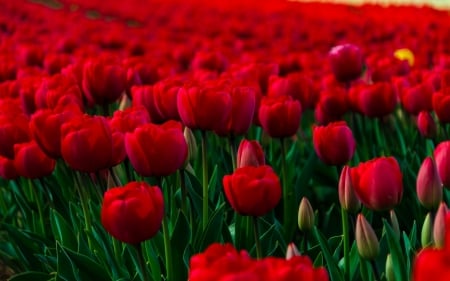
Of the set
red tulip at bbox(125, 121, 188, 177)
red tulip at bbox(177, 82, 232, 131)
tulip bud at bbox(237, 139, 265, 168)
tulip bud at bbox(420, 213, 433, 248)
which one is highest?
red tulip at bbox(177, 82, 232, 131)

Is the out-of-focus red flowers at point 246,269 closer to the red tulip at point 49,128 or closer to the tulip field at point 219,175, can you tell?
the tulip field at point 219,175

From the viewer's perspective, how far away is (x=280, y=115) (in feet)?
8.21

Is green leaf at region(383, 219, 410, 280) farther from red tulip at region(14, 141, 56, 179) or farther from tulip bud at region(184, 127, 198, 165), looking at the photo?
red tulip at region(14, 141, 56, 179)

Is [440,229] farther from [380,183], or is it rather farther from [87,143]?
[87,143]

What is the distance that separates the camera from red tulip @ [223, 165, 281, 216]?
1.73 meters

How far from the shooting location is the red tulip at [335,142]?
224 cm

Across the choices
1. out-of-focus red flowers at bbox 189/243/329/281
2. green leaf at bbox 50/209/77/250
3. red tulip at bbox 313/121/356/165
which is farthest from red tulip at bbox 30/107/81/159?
out-of-focus red flowers at bbox 189/243/329/281

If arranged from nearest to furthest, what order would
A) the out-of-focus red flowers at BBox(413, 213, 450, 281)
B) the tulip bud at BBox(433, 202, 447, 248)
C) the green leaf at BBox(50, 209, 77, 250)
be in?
1. the out-of-focus red flowers at BBox(413, 213, 450, 281)
2. the tulip bud at BBox(433, 202, 447, 248)
3. the green leaf at BBox(50, 209, 77, 250)

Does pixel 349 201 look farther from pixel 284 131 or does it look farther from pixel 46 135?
pixel 46 135

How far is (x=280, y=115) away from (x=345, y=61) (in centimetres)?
116

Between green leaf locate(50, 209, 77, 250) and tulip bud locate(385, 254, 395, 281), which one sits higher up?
tulip bud locate(385, 254, 395, 281)

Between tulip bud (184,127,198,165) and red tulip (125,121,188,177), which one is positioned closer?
red tulip (125,121,188,177)

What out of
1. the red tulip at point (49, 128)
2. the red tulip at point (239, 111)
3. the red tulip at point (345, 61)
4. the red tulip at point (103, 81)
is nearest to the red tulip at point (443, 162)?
the red tulip at point (239, 111)

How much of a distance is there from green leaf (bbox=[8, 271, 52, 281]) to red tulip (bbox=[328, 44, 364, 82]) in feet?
5.93
